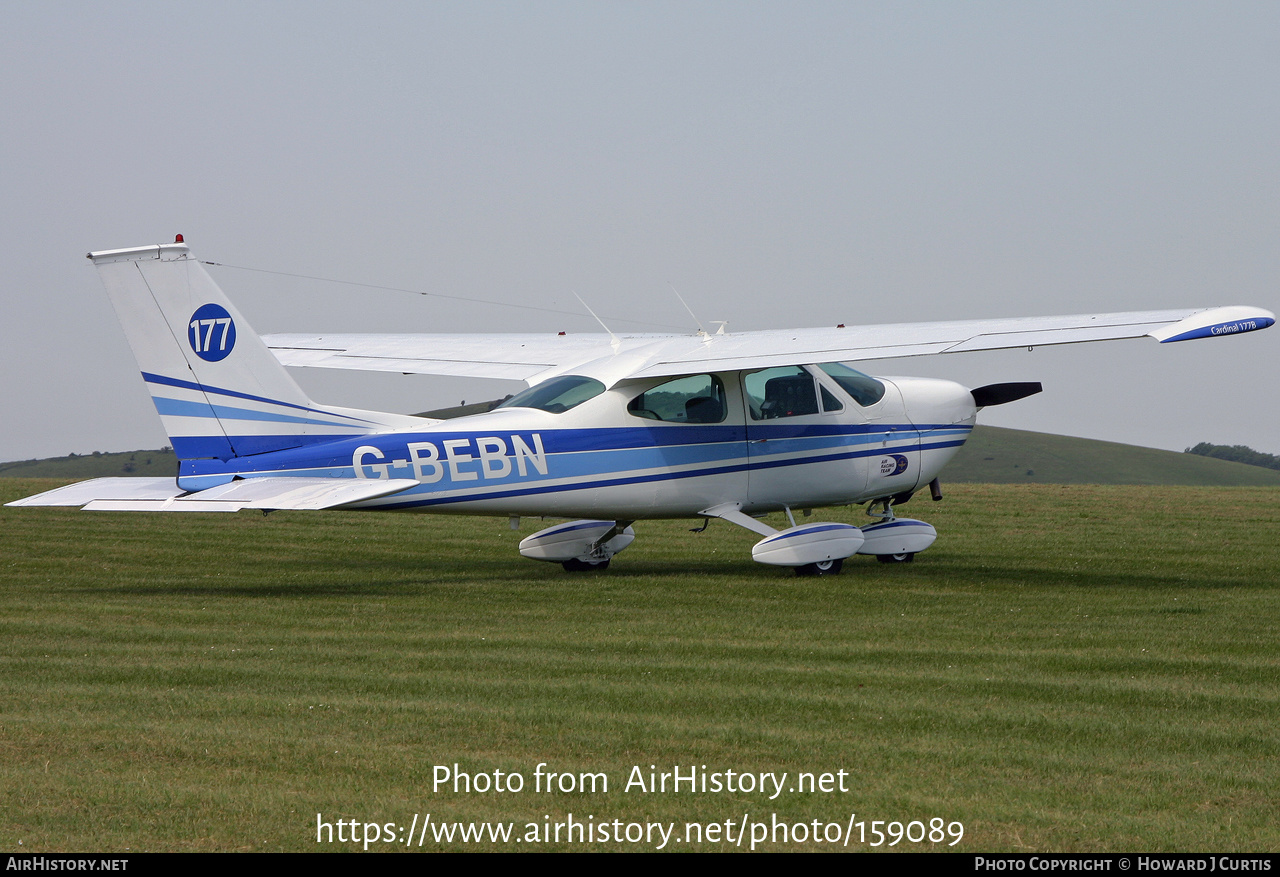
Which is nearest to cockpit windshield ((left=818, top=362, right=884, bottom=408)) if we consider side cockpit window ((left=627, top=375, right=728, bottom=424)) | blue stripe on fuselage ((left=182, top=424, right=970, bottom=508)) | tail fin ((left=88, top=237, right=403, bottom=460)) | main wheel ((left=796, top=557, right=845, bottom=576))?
blue stripe on fuselage ((left=182, top=424, right=970, bottom=508))

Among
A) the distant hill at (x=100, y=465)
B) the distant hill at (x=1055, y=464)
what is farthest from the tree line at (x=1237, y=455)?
the distant hill at (x=100, y=465)

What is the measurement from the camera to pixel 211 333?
11.7 metres

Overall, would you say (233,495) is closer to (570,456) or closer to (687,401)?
(570,456)

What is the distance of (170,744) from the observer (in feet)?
20.1

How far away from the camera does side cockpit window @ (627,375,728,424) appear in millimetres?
13289

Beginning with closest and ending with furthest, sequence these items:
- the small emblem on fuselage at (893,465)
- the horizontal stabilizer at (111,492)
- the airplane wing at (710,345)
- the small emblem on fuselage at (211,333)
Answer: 1. the horizontal stabilizer at (111,492)
2. the small emblem on fuselage at (211,333)
3. the airplane wing at (710,345)
4. the small emblem on fuselage at (893,465)

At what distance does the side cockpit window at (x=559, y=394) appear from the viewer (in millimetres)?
13000

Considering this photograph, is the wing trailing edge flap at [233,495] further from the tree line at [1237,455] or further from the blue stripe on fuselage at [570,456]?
the tree line at [1237,455]

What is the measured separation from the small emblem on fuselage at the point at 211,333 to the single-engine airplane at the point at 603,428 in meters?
0.01

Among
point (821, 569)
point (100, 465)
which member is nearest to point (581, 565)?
point (821, 569)

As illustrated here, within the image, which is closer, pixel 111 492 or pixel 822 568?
pixel 111 492

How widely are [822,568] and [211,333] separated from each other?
21.4 feet
